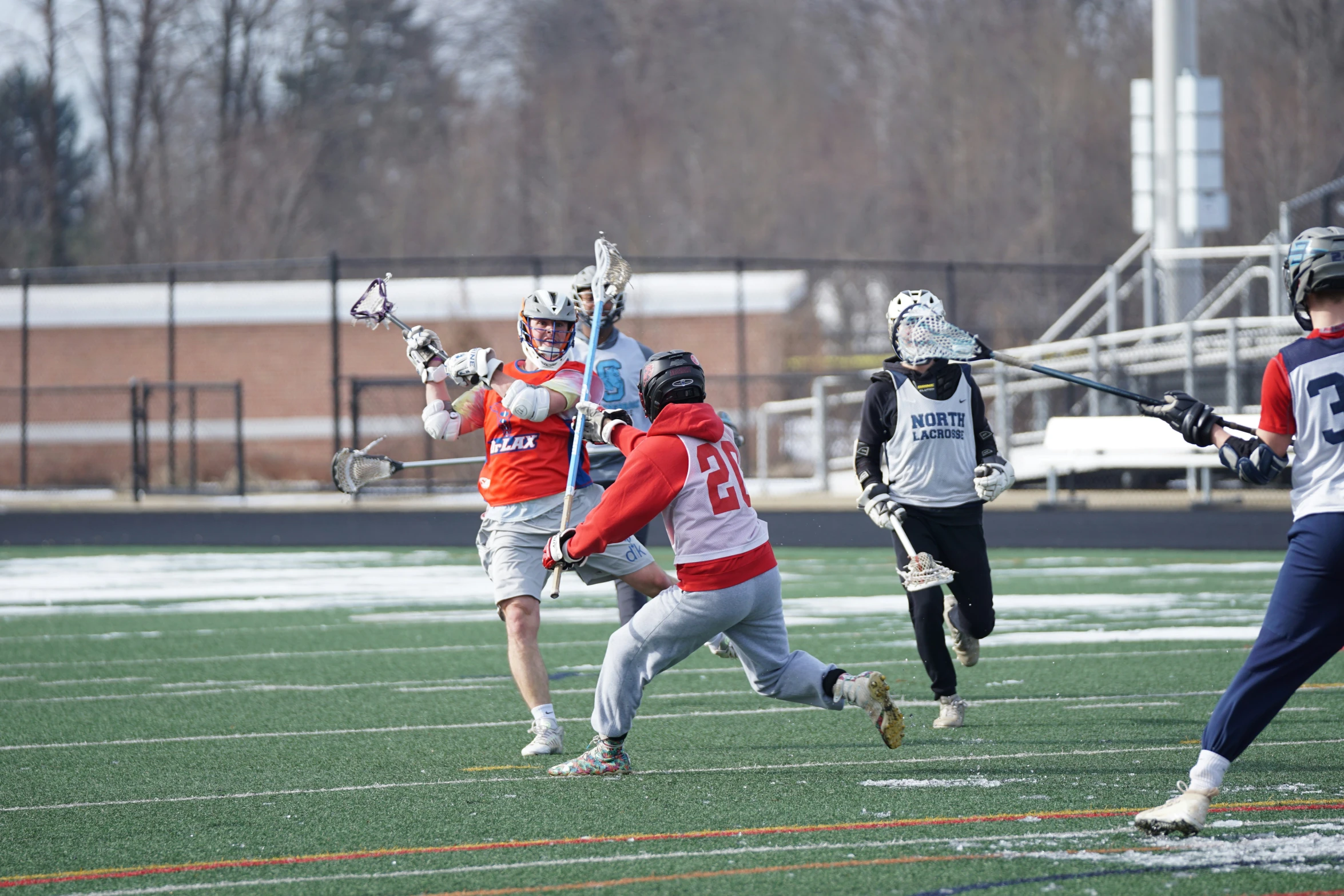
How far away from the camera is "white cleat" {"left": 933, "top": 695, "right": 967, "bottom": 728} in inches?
290

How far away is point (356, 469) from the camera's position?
7.86 meters

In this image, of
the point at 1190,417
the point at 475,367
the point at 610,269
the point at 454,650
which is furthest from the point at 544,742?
the point at 454,650

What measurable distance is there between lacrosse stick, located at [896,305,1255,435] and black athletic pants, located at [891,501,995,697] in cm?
76

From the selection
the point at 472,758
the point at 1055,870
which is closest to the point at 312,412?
the point at 472,758

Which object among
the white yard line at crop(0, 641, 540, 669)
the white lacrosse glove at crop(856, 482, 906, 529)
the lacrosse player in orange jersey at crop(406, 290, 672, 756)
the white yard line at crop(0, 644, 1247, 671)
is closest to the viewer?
the lacrosse player in orange jersey at crop(406, 290, 672, 756)

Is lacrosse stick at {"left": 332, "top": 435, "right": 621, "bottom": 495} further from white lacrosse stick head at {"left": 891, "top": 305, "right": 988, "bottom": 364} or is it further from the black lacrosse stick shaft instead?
the black lacrosse stick shaft

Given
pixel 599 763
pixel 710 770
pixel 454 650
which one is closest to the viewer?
pixel 599 763

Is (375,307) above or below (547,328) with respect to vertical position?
above

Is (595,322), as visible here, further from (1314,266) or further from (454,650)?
(454,650)

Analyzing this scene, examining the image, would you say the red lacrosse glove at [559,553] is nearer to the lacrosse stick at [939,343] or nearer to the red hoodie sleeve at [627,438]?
the red hoodie sleeve at [627,438]

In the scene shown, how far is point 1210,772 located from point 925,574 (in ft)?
6.68

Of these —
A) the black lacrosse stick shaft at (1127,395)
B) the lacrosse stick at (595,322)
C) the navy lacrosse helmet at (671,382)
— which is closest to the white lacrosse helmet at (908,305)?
the black lacrosse stick shaft at (1127,395)

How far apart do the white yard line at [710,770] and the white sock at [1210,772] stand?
5.09ft

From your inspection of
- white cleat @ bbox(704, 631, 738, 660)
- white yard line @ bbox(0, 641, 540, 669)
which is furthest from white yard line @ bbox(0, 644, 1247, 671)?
white cleat @ bbox(704, 631, 738, 660)
